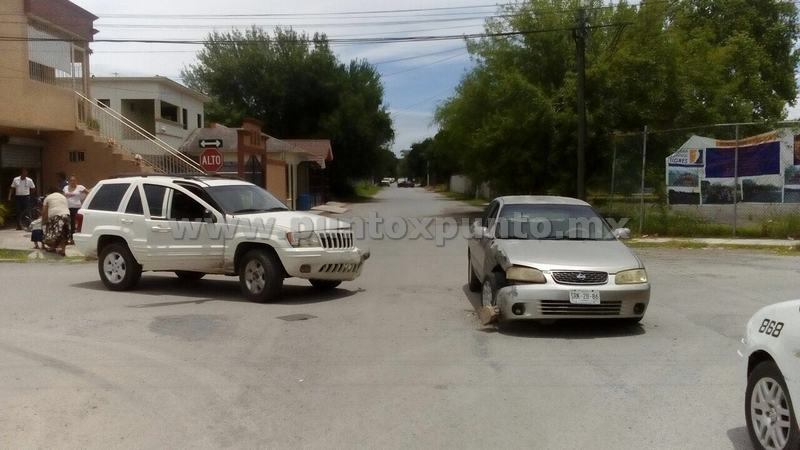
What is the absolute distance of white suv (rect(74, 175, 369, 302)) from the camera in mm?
10523

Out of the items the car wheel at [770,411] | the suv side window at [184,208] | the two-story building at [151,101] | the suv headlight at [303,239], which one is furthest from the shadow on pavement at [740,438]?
the two-story building at [151,101]

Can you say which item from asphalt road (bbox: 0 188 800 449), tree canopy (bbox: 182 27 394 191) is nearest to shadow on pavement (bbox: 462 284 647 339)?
asphalt road (bbox: 0 188 800 449)

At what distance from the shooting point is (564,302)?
26.5 ft

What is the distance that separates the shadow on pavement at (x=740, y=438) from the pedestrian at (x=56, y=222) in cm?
1515

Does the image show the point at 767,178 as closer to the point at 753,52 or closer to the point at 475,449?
Answer: the point at 475,449

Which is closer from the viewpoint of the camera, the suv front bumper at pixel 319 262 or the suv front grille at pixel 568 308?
the suv front grille at pixel 568 308

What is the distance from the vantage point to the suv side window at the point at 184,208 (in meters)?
11.2

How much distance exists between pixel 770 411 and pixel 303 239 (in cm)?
702

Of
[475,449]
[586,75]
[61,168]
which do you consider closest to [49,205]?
[61,168]

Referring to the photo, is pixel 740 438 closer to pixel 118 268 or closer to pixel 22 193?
pixel 118 268

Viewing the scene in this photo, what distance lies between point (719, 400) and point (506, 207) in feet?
15.7

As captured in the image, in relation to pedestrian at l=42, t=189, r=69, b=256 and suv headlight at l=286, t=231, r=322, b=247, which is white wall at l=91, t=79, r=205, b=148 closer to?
pedestrian at l=42, t=189, r=69, b=256

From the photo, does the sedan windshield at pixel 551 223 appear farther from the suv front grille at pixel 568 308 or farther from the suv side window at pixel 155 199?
the suv side window at pixel 155 199

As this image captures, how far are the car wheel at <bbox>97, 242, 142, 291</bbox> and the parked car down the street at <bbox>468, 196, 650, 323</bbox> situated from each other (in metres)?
5.46
